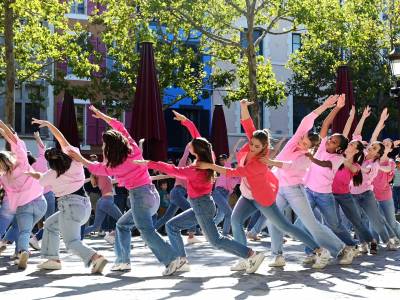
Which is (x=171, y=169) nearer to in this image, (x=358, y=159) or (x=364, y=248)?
(x=358, y=159)

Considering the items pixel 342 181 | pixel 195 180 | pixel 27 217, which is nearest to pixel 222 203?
pixel 342 181

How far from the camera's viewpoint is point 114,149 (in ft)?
26.3

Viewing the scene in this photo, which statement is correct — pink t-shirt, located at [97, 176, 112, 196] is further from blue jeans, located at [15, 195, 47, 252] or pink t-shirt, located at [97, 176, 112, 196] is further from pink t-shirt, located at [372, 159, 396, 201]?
pink t-shirt, located at [372, 159, 396, 201]

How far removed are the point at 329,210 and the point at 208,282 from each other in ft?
8.53

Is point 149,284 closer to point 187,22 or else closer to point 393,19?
point 187,22

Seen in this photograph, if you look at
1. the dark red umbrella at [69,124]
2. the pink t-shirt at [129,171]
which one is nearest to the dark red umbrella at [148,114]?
the dark red umbrella at [69,124]

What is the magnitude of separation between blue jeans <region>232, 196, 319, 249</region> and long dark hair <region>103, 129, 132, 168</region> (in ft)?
5.30

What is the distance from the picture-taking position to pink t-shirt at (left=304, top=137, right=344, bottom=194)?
9648mm

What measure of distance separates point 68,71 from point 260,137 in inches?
1142

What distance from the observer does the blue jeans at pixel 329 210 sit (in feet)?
31.9

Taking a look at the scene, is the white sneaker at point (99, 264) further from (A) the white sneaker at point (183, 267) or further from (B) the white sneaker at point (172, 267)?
(A) the white sneaker at point (183, 267)

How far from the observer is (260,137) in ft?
26.6

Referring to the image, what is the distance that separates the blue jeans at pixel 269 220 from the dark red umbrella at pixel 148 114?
21.0 feet

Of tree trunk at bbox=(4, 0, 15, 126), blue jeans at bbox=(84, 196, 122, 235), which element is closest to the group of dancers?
blue jeans at bbox=(84, 196, 122, 235)
